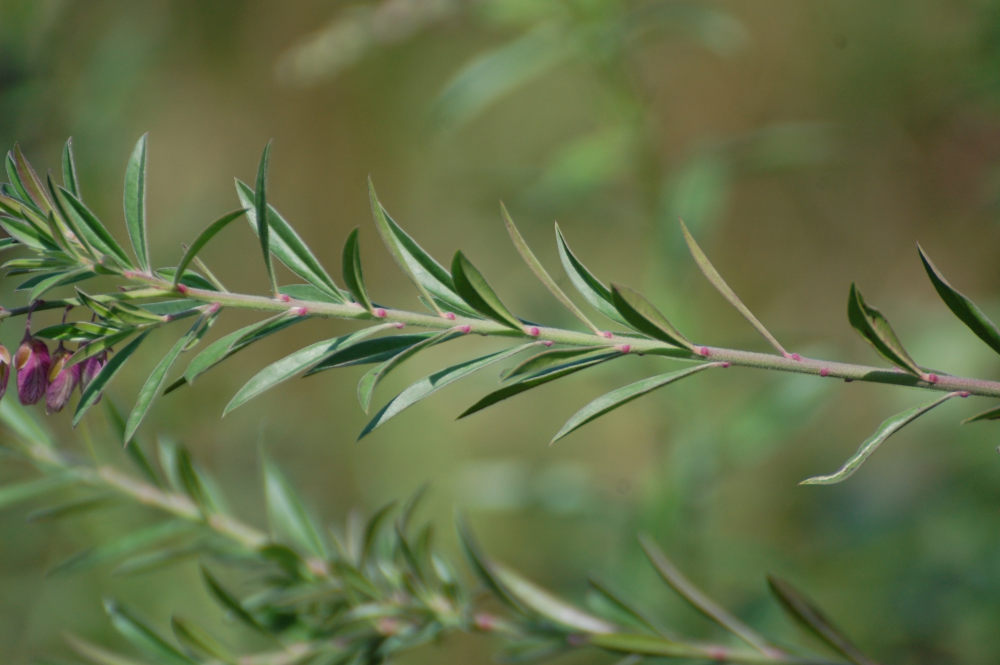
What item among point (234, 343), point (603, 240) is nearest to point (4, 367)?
point (234, 343)

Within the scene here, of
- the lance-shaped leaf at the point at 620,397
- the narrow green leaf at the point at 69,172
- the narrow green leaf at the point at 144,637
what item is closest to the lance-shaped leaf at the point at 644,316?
the lance-shaped leaf at the point at 620,397

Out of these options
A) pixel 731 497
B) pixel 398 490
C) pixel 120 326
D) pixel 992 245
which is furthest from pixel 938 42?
pixel 120 326

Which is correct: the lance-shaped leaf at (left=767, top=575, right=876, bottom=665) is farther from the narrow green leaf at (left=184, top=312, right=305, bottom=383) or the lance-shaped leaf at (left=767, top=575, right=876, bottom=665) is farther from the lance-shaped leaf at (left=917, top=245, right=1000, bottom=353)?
the narrow green leaf at (left=184, top=312, right=305, bottom=383)

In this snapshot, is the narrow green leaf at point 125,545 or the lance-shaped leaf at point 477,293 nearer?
the lance-shaped leaf at point 477,293

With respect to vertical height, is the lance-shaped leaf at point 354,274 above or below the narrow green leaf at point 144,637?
→ above

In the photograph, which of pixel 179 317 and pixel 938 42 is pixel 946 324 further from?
pixel 179 317

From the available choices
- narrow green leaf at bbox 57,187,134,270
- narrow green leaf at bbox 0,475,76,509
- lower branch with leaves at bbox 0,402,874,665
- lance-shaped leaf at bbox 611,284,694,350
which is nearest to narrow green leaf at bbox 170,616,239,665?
lower branch with leaves at bbox 0,402,874,665

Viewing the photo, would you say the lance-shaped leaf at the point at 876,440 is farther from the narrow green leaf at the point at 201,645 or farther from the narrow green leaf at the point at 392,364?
the narrow green leaf at the point at 201,645
